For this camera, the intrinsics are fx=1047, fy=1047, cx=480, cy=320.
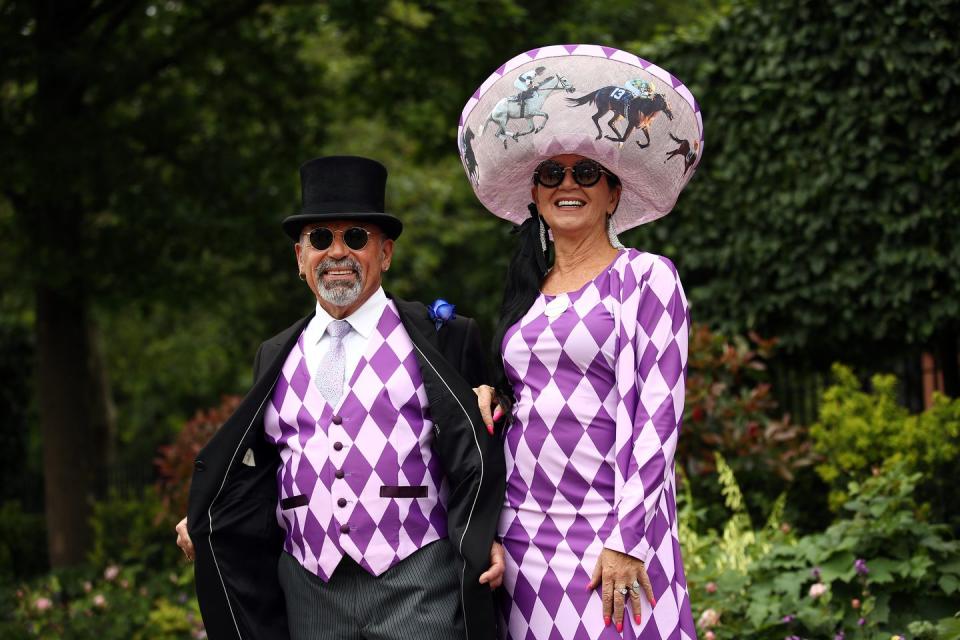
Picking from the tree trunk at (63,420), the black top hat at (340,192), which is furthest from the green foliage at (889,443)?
the tree trunk at (63,420)

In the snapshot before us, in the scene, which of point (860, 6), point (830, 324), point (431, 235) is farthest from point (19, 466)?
point (860, 6)

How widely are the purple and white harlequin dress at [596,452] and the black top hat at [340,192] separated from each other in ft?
2.06

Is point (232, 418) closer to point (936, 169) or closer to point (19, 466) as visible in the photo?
point (936, 169)

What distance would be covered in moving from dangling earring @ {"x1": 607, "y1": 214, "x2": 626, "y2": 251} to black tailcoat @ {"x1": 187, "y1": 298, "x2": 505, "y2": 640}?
0.54m

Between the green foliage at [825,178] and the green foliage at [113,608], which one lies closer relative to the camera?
the green foliage at [113,608]

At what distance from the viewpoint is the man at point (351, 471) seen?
2.96m

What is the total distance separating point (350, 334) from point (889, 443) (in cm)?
303

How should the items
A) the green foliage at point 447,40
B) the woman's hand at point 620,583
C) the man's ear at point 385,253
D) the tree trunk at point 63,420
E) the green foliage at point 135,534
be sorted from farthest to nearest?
the tree trunk at point 63,420 → the green foliage at point 447,40 → the green foliage at point 135,534 → the man's ear at point 385,253 → the woman's hand at point 620,583

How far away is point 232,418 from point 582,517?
3.59ft

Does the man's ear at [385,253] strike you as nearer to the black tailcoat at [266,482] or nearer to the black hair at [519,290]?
the black tailcoat at [266,482]

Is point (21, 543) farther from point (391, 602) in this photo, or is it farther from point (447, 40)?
point (391, 602)

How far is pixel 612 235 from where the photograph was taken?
3.13 m

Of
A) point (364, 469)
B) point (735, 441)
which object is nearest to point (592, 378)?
point (364, 469)

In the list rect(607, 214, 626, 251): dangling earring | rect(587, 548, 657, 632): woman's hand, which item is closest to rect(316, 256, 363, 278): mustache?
rect(607, 214, 626, 251): dangling earring
